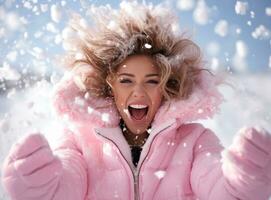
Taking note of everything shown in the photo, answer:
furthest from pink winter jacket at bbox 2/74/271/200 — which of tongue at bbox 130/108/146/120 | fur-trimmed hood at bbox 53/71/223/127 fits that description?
tongue at bbox 130/108/146/120

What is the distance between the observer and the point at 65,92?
127 inches

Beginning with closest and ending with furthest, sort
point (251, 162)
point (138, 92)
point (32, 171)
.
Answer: point (251, 162) < point (32, 171) < point (138, 92)

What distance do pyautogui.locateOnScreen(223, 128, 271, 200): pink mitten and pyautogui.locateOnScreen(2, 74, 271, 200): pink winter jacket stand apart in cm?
7

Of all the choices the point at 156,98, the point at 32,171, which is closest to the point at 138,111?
the point at 156,98

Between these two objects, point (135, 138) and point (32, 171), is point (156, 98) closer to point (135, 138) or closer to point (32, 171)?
point (135, 138)

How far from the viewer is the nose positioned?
3.16m

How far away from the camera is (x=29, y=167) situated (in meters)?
2.35

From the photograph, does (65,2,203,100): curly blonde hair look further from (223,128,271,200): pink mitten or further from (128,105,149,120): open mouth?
(223,128,271,200): pink mitten

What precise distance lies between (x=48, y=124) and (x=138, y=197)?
1.42 m

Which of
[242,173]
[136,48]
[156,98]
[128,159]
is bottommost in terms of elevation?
[128,159]

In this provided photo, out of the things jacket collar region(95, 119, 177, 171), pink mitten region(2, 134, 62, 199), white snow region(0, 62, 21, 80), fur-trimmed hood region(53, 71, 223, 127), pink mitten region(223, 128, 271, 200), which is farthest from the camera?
white snow region(0, 62, 21, 80)

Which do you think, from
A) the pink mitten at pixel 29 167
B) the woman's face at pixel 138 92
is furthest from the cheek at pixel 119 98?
the pink mitten at pixel 29 167

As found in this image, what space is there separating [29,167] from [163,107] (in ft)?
3.58

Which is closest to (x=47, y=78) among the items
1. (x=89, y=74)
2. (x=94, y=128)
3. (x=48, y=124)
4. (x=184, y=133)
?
(x=48, y=124)
